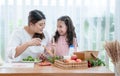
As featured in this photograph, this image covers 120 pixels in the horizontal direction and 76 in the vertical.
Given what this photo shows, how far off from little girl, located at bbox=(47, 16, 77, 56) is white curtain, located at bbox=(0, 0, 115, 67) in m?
0.24

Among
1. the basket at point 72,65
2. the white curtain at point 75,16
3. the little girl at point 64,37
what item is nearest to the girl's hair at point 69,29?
the little girl at point 64,37

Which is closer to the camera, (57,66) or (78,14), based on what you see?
(57,66)

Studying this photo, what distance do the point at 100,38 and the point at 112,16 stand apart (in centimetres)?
33

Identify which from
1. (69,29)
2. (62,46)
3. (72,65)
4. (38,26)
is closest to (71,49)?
(62,46)

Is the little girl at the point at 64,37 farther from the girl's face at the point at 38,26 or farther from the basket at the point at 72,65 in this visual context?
the basket at the point at 72,65

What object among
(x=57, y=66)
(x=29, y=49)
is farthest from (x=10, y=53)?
(x=57, y=66)

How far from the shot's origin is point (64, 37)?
3.00 meters

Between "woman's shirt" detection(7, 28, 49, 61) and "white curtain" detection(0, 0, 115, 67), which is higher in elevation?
"white curtain" detection(0, 0, 115, 67)

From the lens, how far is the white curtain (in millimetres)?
3238

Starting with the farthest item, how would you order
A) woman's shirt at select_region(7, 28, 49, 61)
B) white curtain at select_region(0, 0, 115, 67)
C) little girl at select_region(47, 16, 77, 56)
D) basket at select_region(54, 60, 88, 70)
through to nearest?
white curtain at select_region(0, 0, 115, 67) → little girl at select_region(47, 16, 77, 56) → woman's shirt at select_region(7, 28, 49, 61) → basket at select_region(54, 60, 88, 70)

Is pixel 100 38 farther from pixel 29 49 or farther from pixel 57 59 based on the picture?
pixel 57 59

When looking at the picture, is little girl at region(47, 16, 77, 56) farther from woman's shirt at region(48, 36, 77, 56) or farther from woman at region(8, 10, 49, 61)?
woman at region(8, 10, 49, 61)

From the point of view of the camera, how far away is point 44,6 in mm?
3254

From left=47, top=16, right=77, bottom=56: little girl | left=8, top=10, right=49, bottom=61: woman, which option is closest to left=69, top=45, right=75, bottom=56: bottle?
left=47, top=16, right=77, bottom=56: little girl
